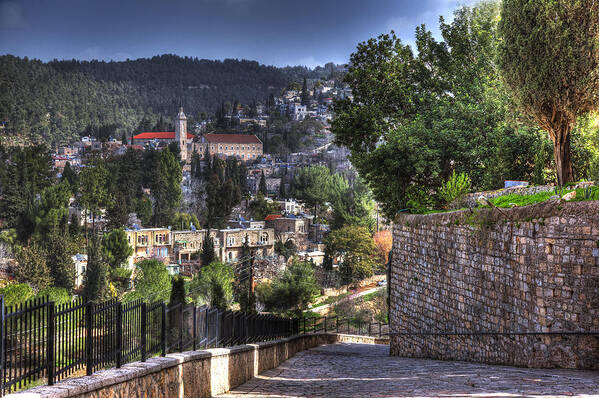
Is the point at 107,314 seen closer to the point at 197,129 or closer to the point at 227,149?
the point at 227,149

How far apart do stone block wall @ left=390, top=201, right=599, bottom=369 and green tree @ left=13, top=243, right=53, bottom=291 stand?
1913 inches

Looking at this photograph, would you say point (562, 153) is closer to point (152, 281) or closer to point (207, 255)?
point (152, 281)

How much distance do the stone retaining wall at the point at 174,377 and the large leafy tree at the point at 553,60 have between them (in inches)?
294

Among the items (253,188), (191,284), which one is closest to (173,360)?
(191,284)

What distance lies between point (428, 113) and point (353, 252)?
39.6 metres

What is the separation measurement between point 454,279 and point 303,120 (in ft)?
451

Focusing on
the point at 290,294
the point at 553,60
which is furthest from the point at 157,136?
the point at 553,60

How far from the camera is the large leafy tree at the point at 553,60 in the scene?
10.5 metres

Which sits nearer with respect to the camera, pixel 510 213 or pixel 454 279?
pixel 510 213

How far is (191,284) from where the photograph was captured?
159 ft

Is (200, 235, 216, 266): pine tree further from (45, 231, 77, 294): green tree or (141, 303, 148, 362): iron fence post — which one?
(141, 303, 148, 362): iron fence post

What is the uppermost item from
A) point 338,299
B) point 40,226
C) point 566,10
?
point 566,10

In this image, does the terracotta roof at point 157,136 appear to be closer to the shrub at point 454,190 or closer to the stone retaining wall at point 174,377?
the shrub at point 454,190

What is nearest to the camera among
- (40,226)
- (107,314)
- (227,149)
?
(107,314)
